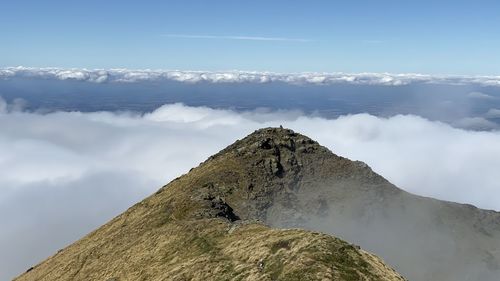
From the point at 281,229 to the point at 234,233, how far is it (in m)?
13.2

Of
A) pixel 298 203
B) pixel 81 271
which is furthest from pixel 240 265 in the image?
pixel 298 203

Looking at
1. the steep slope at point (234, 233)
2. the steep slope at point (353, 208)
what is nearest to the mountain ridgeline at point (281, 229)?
the steep slope at point (234, 233)

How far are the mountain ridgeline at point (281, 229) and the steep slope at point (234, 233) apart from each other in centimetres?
29

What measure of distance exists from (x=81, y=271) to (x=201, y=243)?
36.7 m

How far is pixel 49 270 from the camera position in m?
122

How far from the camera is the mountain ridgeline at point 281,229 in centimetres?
6216

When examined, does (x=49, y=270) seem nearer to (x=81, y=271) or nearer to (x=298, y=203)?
(x=81, y=271)

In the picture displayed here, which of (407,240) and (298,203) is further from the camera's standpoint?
(407,240)

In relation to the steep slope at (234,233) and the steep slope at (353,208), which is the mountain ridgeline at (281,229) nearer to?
the steep slope at (234,233)

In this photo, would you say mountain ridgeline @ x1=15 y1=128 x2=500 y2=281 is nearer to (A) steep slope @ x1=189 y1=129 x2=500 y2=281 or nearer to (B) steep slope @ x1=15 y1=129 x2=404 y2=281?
(B) steep slope @ x1=15 y1=129 x2=404 y2=281

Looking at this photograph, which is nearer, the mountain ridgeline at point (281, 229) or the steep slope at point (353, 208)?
the mountain ridgeline at point (281, 229)

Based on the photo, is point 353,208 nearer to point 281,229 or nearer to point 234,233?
point 234,233

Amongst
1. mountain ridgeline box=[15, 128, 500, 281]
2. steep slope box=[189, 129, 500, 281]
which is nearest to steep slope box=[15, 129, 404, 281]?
mountain ridgeline box=[15, 128, 500, 281]

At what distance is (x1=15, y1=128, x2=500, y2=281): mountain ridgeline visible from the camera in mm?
62156
